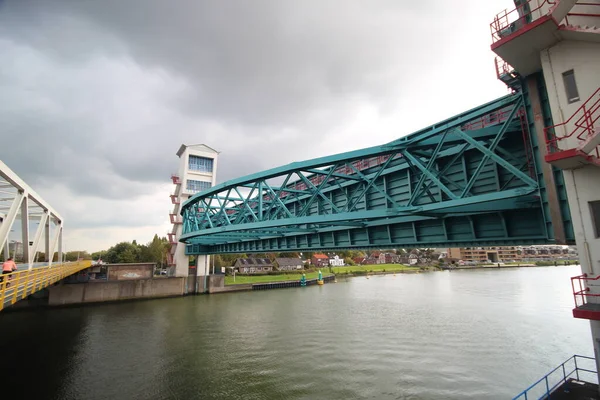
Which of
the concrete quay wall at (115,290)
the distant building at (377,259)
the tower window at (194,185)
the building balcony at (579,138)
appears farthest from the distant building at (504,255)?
the building balcony at (579,138)

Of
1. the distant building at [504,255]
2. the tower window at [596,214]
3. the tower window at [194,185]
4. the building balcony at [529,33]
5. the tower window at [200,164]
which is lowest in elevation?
the distant building at [504,255]

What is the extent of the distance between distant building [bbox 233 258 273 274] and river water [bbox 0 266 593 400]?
1764 inches

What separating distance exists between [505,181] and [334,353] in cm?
1375

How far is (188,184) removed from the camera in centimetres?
5234

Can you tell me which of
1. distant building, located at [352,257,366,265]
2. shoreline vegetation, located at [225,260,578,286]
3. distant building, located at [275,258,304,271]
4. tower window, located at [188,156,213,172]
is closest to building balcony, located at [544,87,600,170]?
shoreline vegetation, located at [225,260,578,286]

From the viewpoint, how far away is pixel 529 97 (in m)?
9.67

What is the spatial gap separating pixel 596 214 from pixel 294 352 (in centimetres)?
1667

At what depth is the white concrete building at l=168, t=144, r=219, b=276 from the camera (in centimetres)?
4978

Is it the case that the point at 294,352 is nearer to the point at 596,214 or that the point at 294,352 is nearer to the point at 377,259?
the point at 596,214

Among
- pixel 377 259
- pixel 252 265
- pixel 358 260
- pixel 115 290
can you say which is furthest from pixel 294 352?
pixel 377 259

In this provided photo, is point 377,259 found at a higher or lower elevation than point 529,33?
lower

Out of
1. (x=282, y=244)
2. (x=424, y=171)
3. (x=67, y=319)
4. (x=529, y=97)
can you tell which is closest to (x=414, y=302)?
(x=282, y=244)

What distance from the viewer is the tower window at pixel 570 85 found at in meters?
8.29

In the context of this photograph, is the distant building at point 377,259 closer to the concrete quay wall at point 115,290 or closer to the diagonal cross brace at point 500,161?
the concrete quay wall at point 115,290
